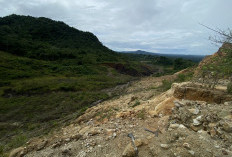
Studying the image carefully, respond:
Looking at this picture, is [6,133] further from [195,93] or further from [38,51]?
[38,51]

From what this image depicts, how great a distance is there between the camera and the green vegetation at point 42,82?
30.2 ft

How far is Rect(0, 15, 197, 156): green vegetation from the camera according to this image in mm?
9219

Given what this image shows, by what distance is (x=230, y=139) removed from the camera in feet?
7.52

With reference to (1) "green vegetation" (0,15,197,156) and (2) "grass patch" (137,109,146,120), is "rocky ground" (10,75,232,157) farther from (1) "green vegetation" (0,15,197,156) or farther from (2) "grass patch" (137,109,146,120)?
(1) "green vegetation" (0,15,197,156)

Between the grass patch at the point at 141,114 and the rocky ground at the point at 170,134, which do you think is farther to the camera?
the grass patch at the point at 141,114

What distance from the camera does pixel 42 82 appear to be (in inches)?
824

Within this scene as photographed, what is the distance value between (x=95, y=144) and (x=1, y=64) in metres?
32.9

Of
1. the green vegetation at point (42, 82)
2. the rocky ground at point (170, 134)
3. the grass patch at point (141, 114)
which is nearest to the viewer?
the rocky ground at point (170, 134)

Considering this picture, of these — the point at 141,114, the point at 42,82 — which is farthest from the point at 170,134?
the point at 42,82

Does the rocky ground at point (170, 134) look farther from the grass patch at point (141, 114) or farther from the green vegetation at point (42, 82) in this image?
the green vegetation at point (42, 82)

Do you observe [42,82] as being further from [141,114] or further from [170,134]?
[170,134]

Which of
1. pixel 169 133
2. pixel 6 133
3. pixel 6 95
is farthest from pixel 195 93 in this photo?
pixel 6 95

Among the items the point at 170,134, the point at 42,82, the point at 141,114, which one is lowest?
the point at 42,82

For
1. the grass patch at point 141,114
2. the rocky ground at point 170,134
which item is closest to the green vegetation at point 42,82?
the rocky ground at point 170,134
